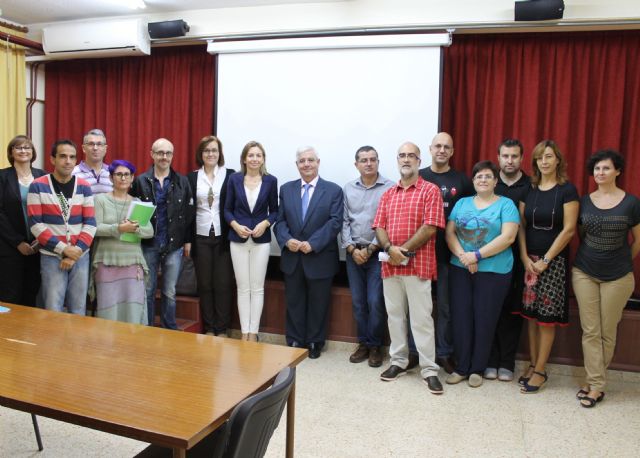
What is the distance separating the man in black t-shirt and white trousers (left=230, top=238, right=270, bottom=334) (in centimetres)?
173

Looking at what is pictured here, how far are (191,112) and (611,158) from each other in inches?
141

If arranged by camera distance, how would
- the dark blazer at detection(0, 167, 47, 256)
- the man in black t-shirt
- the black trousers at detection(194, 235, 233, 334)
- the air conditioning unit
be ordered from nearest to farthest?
1. the dark blazer at detection(0, 167, 47, 256)
2. the man in black t-shirt
3. the black trousers at detection(194, 235, 233, 334)
4. the air conditioning unit

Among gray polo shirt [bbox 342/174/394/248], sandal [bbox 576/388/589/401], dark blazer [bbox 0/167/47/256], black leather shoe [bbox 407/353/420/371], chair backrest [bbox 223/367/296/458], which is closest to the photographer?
chair backrest [bbox 223/367/296/458]

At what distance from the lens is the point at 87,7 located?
455 cm

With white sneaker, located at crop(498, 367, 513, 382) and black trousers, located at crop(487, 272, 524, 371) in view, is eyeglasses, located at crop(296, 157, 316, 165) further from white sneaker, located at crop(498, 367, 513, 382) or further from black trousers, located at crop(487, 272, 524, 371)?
white sneaker, located at crop(498, 367, 513, 382)

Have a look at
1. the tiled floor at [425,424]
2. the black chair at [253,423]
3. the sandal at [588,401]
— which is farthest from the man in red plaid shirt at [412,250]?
the black chair at [253,423]

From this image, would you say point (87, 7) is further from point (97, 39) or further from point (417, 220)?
point (417, 220)

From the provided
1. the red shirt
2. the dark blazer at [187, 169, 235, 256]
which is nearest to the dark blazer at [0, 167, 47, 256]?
the dark blazer at [187, 169, 235, 256]

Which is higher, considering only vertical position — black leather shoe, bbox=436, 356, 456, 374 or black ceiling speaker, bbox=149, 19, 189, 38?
black ceiling speaker, bbox=149, 19, 189, 38

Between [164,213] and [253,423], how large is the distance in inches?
104

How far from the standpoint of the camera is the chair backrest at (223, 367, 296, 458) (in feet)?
4.13

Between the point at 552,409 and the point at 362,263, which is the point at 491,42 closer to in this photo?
the point at 362,263

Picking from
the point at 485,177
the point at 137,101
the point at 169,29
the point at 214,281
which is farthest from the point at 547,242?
the point at 137,101

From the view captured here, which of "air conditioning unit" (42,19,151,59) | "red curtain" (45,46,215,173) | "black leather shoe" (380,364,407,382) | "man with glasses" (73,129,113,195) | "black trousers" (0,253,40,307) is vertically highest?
"air conditioning unit" (42,19,151,59)
